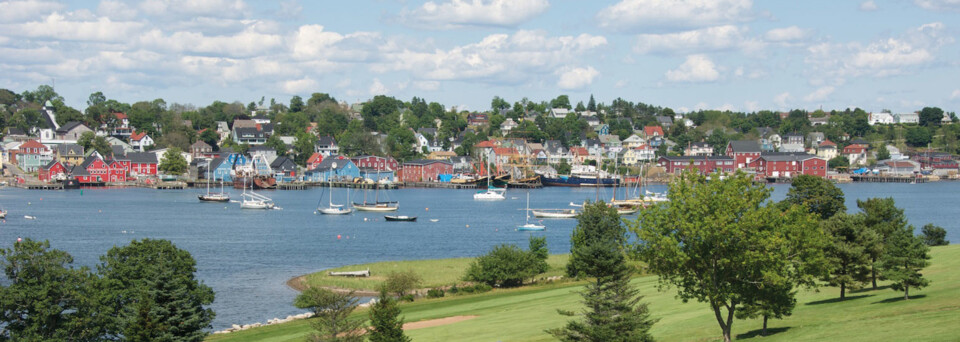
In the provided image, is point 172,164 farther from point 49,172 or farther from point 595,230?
point 595,230

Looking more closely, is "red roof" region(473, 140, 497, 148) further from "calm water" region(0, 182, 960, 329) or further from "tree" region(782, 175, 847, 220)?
"tree" region(782, 175, 847, 220)

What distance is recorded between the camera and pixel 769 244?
21609 millimetres

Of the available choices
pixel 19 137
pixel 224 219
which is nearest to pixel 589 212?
pixel 224 219

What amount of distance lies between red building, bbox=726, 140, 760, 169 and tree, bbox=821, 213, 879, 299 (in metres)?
160

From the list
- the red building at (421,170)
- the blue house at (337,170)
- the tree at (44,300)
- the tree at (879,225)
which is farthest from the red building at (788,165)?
the tree at (44,300)

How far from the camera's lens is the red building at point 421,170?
16839 cm

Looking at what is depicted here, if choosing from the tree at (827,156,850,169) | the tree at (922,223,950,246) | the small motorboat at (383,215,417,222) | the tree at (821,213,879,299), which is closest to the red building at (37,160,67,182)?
the small motorboat at (383,215,417,222)

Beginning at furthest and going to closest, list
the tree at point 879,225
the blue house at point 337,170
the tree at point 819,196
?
the blue house at point 337,170
the tree at point 819,196
the tree at point 879,225

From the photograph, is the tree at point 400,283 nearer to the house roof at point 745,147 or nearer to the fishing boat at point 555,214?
the fishing boat at point 555,214

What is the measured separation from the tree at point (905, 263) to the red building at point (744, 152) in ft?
531

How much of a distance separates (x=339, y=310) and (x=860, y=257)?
17.6 metres

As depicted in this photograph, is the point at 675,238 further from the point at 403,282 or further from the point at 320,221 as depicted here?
the point at 320,221

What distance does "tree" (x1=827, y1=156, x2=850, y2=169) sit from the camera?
197 m

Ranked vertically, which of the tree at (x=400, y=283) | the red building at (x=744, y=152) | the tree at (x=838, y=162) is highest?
the red building at (x=744, y=152)
